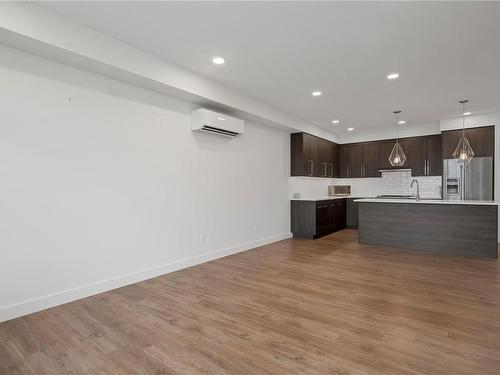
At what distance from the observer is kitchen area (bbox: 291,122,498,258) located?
495cm

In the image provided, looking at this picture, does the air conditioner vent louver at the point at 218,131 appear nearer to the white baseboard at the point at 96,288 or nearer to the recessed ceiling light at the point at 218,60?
the recessed ceiling light at the point at 218,60

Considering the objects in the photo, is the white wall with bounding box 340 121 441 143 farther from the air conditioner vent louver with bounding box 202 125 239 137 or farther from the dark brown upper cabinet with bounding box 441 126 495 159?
the air conditioner vent louver with bounding box 202 125 239 137

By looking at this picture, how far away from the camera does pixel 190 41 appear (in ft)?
10.1

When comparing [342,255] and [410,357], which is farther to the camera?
[342,255]

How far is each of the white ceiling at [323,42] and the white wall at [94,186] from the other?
74 centimetres

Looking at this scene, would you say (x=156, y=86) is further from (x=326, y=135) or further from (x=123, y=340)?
(x=326, y=135)

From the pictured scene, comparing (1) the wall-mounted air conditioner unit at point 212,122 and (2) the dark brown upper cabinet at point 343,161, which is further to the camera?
(2) the dark brown upper cabinet at point 343,161

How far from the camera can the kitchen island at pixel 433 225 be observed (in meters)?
4.73

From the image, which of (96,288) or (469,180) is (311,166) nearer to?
(469,180)

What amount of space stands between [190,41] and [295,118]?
11.5 ft

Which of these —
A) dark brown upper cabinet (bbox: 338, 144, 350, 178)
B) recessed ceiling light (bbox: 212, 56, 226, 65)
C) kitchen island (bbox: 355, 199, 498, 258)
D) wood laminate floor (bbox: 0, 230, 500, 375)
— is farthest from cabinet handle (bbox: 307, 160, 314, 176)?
recessed ceiling light (bbox: 212, 56, 226, 65)

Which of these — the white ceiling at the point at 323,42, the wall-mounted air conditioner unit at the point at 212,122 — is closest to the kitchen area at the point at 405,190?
the white ceiling at the point at 323,42

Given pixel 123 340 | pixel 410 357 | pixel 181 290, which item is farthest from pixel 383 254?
pixel 123 340

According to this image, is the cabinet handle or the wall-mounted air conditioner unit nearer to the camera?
the wall-mounted air conditioner unit
